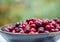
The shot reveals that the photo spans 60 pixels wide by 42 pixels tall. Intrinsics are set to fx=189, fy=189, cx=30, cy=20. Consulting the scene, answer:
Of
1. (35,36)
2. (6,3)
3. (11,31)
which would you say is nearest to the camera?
(35,36)

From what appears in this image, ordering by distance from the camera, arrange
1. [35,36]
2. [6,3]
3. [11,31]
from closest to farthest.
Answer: [35,36] < [11,31] < [6,3]

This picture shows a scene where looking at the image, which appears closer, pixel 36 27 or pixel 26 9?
pixel 36 27

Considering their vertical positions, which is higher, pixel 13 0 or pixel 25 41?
pixel 13 0

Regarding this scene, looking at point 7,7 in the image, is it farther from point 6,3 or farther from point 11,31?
point 11,31

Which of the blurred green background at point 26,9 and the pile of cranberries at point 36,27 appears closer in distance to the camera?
the pile of cranberries at point 36,27

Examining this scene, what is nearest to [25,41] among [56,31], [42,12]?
[56,31]

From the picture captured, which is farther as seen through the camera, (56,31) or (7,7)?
(7,7)

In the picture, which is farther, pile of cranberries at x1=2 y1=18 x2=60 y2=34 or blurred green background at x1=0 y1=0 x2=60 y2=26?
blurred green background at x1=0 y1=0 x2=60 y2=26

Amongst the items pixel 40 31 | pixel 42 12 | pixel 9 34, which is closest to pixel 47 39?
pixel 40 31
